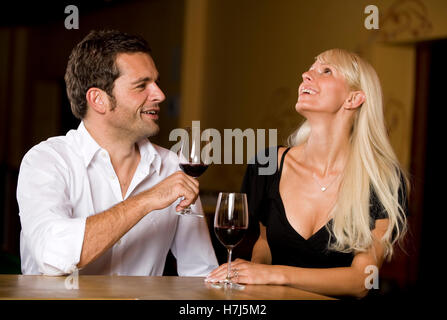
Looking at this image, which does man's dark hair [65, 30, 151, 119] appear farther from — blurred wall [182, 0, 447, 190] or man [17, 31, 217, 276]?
blurred wall [182, 0, 447, 190]

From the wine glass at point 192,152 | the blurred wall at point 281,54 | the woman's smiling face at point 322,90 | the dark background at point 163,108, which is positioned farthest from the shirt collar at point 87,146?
the blurred wall at point 281,54

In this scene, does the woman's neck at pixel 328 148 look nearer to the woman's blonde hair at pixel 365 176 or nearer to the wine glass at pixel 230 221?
the woman's blonde hair at pixel 365 176

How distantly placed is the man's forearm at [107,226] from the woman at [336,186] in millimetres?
661

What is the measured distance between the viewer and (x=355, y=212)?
2.17 m

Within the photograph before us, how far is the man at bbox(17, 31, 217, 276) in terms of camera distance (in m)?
1.97

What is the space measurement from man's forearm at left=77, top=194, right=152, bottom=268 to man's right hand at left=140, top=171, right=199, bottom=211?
0.09 feet

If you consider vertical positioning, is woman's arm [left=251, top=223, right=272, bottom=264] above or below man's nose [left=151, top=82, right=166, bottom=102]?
below

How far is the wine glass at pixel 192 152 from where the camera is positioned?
1.89 m

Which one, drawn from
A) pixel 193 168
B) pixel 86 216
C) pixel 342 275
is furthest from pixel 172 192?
pixel 342 275

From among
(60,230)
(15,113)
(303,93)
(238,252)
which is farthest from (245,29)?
(15,113)

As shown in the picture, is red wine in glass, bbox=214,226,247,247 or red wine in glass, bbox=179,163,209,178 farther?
red wine in glass, bbox=179,163,209,178

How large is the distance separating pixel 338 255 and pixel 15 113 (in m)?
10.5

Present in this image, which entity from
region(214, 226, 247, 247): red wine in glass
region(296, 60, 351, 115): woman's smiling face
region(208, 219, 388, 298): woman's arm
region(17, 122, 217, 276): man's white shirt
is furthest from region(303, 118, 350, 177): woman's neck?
region(214, 226, 247, 247): red wine in glass

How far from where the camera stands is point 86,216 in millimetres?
2078
